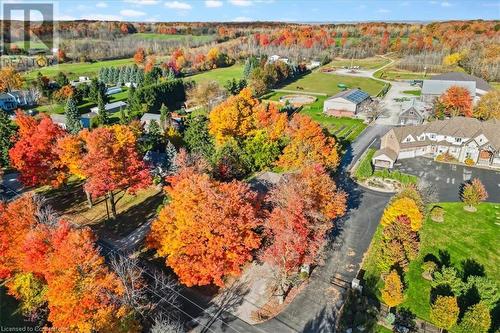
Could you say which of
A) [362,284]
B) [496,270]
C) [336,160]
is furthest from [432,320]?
[336,160]

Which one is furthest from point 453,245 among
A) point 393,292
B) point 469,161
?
point 469,161

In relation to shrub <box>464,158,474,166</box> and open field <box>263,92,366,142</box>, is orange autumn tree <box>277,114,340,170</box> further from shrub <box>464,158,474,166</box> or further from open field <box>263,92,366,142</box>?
shrub <box>464,158,474,166</box>

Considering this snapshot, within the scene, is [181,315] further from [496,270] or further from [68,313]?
[496,270]

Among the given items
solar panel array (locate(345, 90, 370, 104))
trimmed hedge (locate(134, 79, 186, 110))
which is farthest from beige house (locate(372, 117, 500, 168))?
trimmed hedge (locate(134, 79, 186, 110))

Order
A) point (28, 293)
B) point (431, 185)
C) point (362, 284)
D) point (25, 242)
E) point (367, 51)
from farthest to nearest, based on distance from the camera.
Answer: point (367, 51)
point (431, 185)
point (362, 284)
point (28, 293)
point (25, 242)

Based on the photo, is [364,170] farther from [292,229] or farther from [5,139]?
[5,139]

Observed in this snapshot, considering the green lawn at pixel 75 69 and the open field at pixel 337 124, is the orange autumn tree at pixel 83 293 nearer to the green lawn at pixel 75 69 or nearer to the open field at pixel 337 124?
the open field at pixel 337 124
